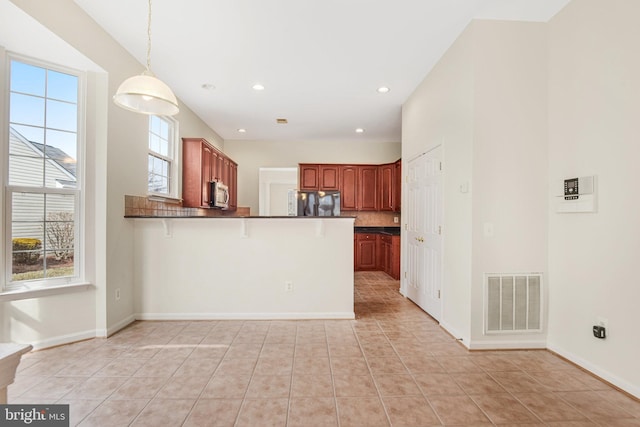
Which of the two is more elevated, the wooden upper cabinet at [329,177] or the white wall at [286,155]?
the white wall at [286,155]

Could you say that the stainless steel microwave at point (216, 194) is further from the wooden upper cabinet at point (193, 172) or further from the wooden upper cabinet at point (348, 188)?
the wooden upper cabinet at point (348, 188)

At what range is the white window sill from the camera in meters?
2.41

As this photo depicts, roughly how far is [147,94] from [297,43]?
5.37 ft

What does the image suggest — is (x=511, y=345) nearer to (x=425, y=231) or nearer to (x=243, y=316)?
(x=425, y=231)

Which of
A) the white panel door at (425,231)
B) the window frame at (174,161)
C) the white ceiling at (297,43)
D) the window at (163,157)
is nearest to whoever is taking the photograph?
the white ceiling at (297,43)

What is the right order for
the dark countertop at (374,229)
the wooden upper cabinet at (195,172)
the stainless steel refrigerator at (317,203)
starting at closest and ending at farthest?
the wooden upper cabinet at (195,172) < the stainless steel refrigerator at (317,203) < the dark countertop at (374,229)

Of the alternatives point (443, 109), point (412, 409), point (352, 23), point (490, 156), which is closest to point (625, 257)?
point (490, 156)

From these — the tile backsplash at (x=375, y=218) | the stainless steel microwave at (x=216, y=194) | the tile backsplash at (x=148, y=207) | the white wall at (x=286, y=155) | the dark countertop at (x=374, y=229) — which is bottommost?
the dark countertop at (x=374, y=229)

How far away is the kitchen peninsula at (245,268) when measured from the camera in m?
3.41

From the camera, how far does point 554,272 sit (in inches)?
104

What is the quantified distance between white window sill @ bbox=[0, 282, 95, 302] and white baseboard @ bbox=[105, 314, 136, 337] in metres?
0.45

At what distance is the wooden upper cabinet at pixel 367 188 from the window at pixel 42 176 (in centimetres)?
493

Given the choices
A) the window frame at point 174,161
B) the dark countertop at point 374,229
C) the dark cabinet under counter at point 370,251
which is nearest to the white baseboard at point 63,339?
the window frame at point 174,161

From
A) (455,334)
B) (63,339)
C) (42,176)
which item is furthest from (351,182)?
(63,339)
